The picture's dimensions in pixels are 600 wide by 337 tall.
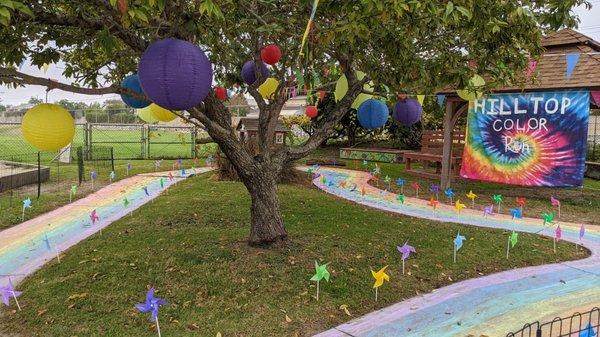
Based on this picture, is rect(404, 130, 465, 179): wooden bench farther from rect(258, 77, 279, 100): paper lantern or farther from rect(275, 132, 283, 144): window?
rect(258, 77, 279, 100): paper lantern

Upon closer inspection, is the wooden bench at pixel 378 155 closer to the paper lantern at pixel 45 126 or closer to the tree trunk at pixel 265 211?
the tree trunk at pixel 265 211

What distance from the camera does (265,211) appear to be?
603 cm

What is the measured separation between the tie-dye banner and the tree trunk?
6487 millimetres

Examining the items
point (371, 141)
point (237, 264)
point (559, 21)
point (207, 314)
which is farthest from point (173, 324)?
point (371, 141)

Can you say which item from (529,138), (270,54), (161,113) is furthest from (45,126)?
(529,138)

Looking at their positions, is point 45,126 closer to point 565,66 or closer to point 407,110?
point 407,110

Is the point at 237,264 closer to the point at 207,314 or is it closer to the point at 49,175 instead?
the point at 207,314

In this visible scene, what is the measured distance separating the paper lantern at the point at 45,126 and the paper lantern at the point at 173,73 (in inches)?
51.8

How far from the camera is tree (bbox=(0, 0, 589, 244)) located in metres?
4.43

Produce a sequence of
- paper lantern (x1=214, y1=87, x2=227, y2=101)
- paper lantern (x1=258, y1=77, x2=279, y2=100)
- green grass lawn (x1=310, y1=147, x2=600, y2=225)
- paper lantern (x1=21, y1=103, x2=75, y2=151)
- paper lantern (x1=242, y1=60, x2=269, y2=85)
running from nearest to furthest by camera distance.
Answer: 1. paper lantern (x1=21, y1=103, x2=75, y2=151)
2. paper lantern (x1=242, y1=60, x2=269, y2=85)
3. paper lantern (x1=258, y1=77, x2=279, y2=100)
4. paper lantern (x1=214, y1=87, x2=227, y2=101)
5. green grass lawn (x1=310, y1=147, x2=600, y2=225)

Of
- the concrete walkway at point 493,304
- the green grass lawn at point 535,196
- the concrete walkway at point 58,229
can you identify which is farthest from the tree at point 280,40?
the green grass lawn at point 535,196

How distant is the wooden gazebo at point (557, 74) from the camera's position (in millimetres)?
10656

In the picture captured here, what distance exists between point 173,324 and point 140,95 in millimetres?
2307

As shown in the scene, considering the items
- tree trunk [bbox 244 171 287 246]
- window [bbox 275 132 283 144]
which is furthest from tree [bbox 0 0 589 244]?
window [bbox 275 132 283 144]
